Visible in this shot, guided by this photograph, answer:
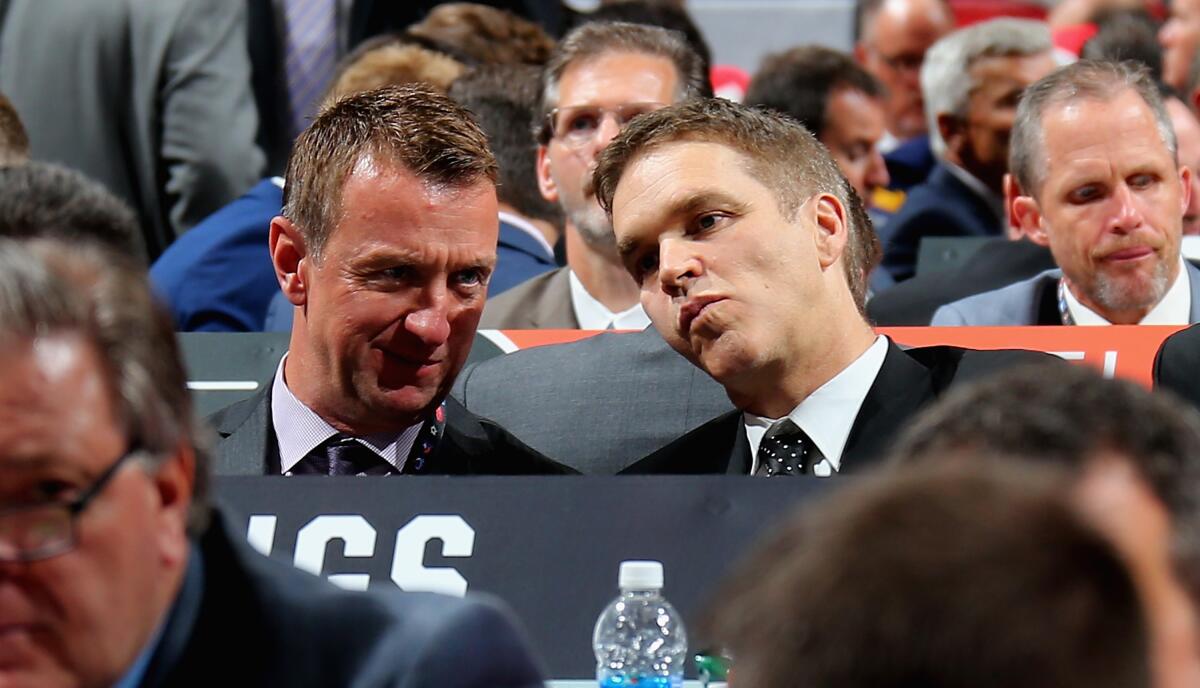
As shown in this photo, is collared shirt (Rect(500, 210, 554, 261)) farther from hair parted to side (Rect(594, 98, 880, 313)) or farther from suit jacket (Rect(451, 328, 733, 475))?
hair parted to side (Rect(594, 98, 880, 313))

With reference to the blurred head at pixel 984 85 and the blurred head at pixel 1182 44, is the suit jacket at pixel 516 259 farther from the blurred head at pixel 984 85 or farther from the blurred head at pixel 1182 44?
the blurred head at pixel 1182 44

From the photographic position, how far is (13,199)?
108 inches

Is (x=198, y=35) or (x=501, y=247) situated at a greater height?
(x=198, y=35)

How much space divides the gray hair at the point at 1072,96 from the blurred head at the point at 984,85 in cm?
135

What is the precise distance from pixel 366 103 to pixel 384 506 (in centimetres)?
96

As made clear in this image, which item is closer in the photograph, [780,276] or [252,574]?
[252,574]

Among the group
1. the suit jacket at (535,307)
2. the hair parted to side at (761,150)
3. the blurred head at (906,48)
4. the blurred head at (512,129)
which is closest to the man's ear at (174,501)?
the hair parted to side at (761,150)

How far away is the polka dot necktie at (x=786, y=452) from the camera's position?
138 inches

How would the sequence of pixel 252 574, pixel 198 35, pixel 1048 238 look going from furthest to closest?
pixel 198 35, pixel 1048 238, pixel 252 574

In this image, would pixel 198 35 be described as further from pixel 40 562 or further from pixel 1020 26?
pixel 40 562

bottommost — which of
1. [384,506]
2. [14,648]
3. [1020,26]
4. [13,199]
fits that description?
[384,506]

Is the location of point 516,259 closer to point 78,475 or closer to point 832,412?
point 832,412

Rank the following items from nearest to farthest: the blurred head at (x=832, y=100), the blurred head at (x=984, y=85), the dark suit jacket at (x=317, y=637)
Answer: the dark suit jacket at (x=317, y=637), the blurred head at (x=984, y=85), the blurred head at (x=832, y=100)

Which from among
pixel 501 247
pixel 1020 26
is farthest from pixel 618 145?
pixel 1020 26
